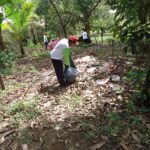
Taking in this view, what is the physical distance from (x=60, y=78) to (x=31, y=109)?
1561 millimetres

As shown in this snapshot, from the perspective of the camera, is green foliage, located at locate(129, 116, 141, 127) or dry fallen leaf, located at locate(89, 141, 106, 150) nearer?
dry fallen leaf, located at locate(89, 141, 106, 150)

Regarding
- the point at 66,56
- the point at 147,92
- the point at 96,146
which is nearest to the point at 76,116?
the point at 96,146

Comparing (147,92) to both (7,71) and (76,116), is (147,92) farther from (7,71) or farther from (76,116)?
(7,71)

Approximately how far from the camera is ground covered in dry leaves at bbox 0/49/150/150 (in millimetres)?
4599

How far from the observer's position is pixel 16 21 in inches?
571

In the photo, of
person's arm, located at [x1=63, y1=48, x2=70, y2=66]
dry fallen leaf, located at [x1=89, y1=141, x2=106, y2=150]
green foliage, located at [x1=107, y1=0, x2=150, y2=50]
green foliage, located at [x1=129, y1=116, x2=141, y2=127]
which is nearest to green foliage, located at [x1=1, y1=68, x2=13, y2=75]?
person's arm, located at [x1=63, y1=48, x2=70, y2=66]

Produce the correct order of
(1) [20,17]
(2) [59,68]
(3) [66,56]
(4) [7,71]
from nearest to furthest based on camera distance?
(3) [66,56], (2) [59,68], (4) [7,71], (1) [20,17]

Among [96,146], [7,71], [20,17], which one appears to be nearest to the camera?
[96,146]

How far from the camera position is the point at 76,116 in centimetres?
537

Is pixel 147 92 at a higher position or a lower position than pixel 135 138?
higher

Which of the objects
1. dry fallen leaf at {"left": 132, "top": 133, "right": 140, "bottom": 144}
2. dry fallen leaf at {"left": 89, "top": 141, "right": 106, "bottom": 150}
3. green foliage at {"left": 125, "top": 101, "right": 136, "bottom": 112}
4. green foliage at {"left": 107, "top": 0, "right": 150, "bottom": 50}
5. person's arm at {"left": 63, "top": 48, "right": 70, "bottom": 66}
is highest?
green foliage at {"left": 107, "top": 0, "right": 150, "bottom": 50}

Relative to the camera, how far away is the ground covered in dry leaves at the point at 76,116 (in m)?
4.60

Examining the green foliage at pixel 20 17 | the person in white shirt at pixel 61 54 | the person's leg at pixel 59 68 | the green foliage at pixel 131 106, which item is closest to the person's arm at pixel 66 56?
the person in white shirt at pixel 61 54

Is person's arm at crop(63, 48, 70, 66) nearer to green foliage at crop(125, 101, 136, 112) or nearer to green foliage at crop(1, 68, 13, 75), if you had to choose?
green foliage at crop(125, 101, 136, 112)
